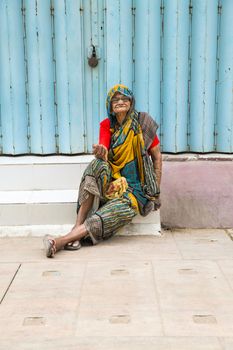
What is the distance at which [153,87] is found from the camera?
4418 mm

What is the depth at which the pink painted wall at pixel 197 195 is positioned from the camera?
14.3 feet

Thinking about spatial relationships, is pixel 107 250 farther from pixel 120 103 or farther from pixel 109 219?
pixel 120 103

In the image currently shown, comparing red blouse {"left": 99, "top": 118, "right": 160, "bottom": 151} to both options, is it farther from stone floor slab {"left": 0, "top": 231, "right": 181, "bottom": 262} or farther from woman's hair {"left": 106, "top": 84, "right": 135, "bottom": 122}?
stone floor slab {"left": 0, "top": 231, "right": 181, "bottom": 262}

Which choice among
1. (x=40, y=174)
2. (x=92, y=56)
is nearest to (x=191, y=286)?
(x=40, y=174)

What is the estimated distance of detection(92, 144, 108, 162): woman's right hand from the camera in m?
3.77

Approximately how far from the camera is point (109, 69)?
4387 mm

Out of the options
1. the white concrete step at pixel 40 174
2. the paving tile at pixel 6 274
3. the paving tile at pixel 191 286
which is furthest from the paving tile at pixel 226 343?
the white concrete step at pixel 40 174

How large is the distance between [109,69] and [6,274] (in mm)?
2062

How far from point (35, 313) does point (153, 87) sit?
2.43 m

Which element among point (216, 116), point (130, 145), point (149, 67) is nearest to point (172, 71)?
point (149, 67)

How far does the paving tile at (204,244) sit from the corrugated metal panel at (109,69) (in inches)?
31.3

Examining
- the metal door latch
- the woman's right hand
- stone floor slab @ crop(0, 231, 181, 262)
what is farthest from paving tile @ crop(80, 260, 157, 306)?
the metal door latch

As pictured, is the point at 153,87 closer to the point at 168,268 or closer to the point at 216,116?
the point at 216,116

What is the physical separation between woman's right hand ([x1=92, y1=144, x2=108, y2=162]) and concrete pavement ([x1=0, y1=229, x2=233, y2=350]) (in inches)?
28.2
